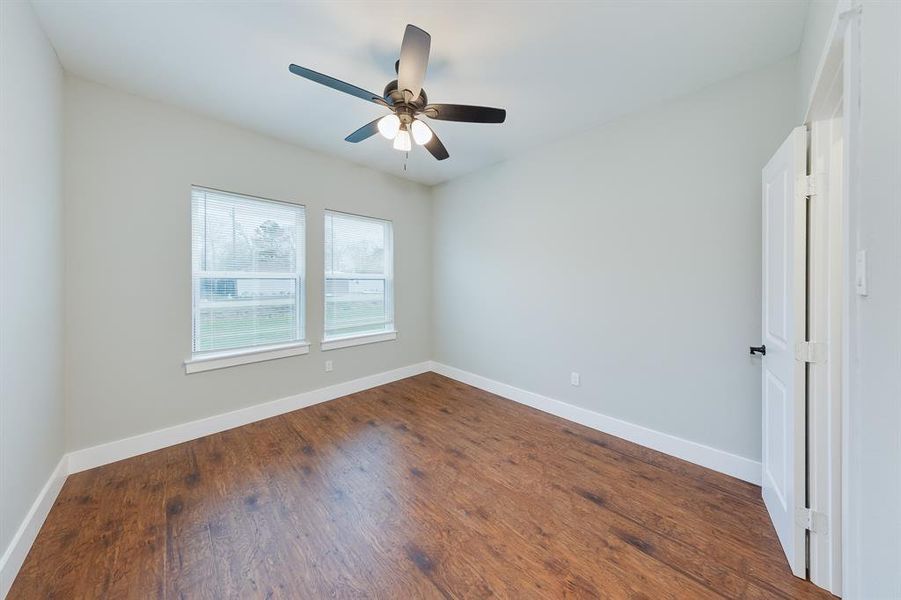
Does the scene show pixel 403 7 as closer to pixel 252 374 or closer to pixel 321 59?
pixel 321 59

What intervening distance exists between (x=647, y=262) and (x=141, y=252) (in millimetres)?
3966

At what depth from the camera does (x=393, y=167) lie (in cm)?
374

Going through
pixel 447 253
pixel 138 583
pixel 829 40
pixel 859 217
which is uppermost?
pixel 829 40

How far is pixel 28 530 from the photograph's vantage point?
5.00 ft

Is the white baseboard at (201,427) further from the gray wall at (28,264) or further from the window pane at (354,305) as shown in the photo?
the window pane at (354,305)

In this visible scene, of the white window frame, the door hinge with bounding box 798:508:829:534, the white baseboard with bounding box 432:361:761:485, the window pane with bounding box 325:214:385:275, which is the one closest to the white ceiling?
the white window frame

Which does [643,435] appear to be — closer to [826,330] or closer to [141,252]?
[826,330]

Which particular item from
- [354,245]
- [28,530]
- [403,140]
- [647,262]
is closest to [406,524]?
[28,530]

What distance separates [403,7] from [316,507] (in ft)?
9.14

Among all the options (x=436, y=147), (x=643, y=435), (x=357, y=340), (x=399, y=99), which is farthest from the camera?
(x=357, y=340)

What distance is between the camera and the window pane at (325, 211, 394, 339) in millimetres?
3557

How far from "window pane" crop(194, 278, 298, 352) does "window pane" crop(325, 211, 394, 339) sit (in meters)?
0.43

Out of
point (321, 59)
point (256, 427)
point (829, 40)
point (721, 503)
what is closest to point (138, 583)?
point (256, 427)

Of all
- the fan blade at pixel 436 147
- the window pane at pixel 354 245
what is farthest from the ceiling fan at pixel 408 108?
the window pane at pixel 354 245
